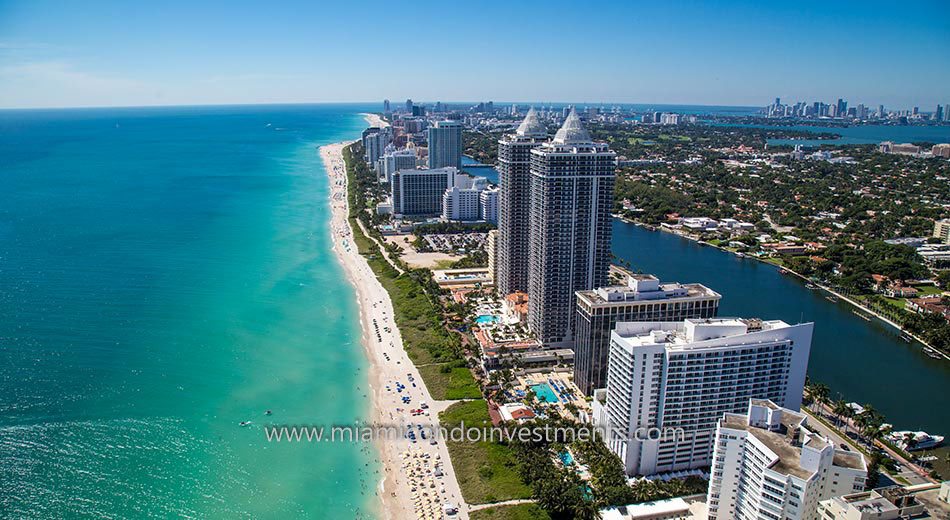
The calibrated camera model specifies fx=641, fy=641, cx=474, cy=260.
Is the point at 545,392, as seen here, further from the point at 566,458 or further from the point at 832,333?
the point at 832,333

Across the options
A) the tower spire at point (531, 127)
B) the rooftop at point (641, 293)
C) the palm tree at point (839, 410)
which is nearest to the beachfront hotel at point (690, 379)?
the rooftop at point (641, 293)

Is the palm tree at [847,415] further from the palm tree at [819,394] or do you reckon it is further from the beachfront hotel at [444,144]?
the beachfront hotel at [444,144]

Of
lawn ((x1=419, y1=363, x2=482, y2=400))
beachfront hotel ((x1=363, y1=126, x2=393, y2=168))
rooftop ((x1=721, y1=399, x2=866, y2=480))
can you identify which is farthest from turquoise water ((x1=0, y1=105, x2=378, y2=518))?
beachfront hotel ((x1=363, y1=126, x2=393, y2=168))

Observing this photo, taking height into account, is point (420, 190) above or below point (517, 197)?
below

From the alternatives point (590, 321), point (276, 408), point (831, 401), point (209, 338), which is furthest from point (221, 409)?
point (831, 401)

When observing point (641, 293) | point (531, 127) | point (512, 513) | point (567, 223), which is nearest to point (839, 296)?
point (567, 223)

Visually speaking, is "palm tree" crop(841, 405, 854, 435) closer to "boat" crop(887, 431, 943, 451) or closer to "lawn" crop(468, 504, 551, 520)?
"boat" crop(887, 431, 943, 451)

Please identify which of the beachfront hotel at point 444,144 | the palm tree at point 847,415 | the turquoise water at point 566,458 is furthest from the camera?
the beachfront hotel at point 444,144
